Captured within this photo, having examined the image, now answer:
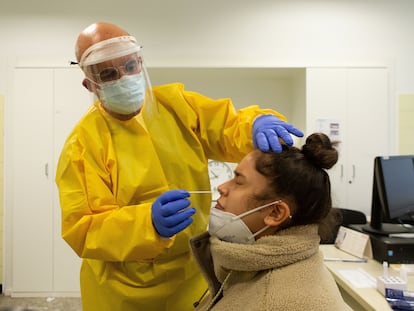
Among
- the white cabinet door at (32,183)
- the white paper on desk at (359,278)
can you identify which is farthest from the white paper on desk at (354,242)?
the white cabinet door at (32,183)

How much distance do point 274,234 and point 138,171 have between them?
0.48 m

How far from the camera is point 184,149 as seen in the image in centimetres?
130

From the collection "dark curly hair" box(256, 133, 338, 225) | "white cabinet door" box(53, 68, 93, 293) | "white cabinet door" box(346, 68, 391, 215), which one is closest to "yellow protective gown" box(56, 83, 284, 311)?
"dark curly hair" box(256, 133, 338, 225)

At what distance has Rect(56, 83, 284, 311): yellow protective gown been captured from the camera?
1.05m

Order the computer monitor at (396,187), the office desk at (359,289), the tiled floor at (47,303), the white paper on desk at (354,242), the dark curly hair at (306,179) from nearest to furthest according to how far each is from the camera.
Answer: the dark curly hair at (306,179), the office desk at (359,289), the computer monitor at (396,187), the white paper on desk at (354,242), the tiled floor at (47,303)

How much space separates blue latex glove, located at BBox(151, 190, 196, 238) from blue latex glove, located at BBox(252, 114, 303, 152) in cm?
29

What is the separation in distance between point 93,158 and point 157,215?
0.31 m

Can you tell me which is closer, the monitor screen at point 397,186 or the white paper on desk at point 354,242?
the monitor screen at point 397,186

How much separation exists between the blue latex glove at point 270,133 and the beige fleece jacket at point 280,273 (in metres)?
0.25

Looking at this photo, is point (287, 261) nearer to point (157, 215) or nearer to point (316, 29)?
point (157, 215)

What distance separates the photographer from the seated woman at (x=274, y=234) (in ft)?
3.12

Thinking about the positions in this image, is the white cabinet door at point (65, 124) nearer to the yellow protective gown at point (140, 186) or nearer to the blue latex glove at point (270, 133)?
the yellow protective gown at point (140, 186)

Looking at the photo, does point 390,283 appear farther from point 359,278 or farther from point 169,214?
point 169,214

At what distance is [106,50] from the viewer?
118 centimetres
